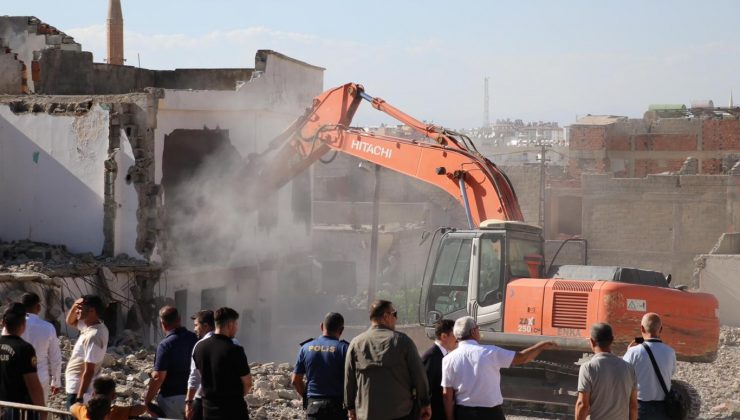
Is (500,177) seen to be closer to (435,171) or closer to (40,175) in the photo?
(435,171)

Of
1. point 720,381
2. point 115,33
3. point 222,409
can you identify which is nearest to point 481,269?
point 720,381

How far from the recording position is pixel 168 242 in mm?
21562

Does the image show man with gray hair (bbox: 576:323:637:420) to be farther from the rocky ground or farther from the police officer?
the rocky ground

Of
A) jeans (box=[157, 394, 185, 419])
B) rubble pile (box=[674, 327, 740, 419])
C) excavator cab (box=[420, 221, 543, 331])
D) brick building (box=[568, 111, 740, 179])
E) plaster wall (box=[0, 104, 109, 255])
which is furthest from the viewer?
brick building (box=[568, 111, 740, 179])

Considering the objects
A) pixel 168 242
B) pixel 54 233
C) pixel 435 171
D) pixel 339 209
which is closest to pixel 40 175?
pixel 54 233

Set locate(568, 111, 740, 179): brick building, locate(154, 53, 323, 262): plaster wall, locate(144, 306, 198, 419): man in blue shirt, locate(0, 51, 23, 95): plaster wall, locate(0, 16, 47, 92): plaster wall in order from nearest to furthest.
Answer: locate(144, 306, 198, 419): man in blue shirt < locate(154, 53, 323, 262): plaster wall < locate(0, 51, 23, 95): plaster wall < locate(0, 16, 47, 92): plaster wall < locate(568, 111, 740, 179): brick building

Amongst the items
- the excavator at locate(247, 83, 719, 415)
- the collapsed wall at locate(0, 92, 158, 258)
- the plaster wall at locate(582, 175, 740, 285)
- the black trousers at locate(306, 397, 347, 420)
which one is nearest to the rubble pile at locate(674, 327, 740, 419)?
the excavator at locate(247, 83, 719, 415)

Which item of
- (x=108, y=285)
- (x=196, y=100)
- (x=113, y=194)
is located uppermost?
(x=196, y=100)

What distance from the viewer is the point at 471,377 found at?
800 cm

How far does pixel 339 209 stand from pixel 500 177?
102ft

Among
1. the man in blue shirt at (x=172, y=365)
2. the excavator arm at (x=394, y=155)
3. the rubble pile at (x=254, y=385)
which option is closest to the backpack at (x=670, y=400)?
the man in blue shirt at (x=172, y=365)

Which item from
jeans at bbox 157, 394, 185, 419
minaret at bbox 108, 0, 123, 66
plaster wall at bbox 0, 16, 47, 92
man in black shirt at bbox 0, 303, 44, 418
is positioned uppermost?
minaret at bbox 108, 0, 123, 66

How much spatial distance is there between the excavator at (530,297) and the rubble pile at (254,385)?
7.35ft

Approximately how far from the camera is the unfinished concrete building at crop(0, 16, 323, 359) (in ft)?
66.9
